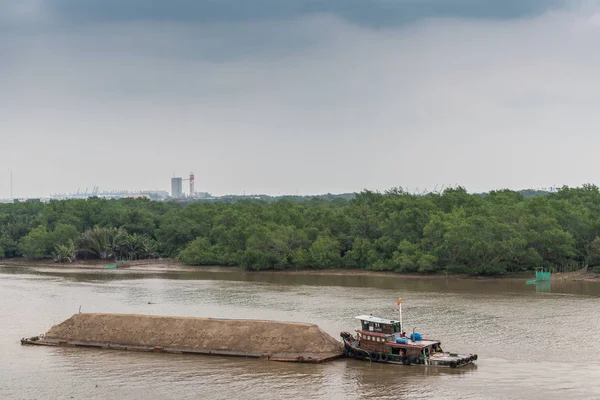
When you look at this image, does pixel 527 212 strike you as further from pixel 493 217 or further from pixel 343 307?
pixel 343 307

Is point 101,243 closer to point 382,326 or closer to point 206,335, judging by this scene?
point 206,335

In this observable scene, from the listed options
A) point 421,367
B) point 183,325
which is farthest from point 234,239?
point 421,367

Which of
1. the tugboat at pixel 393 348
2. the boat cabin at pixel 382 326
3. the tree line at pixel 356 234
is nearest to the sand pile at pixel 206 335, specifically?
the tugboat at pixel 393 348

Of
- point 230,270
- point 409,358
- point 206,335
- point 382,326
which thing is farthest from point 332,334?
point 230,270

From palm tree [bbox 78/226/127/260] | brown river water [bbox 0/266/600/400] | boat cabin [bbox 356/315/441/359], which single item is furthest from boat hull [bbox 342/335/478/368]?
palm tree [bbox 78/226/127/260]

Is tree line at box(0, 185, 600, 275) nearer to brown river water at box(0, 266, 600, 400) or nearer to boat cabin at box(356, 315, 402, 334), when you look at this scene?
brown river water at box(0, 266, 600, 400)

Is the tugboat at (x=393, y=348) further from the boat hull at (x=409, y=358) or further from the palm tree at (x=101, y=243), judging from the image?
the palm tree at (x=101, y=243)
